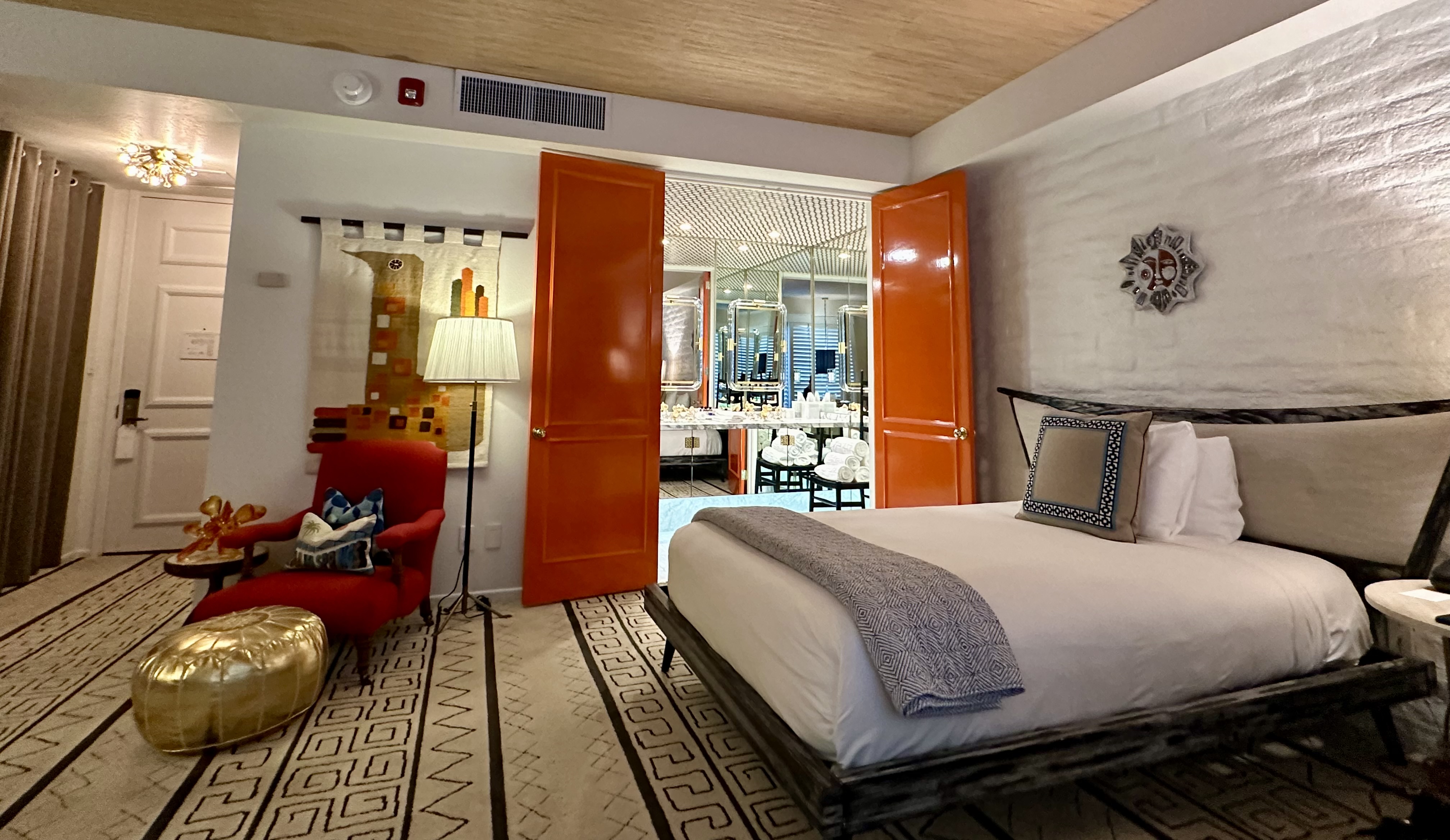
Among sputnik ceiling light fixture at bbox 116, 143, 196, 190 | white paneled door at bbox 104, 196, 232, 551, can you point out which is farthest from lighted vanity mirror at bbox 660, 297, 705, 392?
sputnik ceiling light fixture at bbox 116, 143, 196, 190

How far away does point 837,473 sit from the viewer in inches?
188

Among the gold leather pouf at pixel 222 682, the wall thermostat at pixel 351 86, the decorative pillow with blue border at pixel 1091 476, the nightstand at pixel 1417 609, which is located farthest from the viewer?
the wall thermostat at pixel 351 86

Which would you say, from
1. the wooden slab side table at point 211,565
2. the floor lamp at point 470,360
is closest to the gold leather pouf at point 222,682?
the wooden slab side table at point 211,565

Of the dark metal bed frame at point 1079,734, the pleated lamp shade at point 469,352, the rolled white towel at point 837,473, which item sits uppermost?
the pleated lamp shade at point 469,352

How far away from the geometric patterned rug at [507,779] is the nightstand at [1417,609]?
491mm

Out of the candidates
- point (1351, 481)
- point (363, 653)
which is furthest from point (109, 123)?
point (1351, 481)

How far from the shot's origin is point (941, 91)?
3.34 meters

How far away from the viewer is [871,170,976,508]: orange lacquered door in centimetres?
355

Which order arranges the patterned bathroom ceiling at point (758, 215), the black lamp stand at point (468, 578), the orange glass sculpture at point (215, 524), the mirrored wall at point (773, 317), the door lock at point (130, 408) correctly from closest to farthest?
the orange glass sculpture at point (215, 524)
the black lamp stand at point (468, 578)
the door lock at point (130, 408)
the patterned bathroom ceiling at point (758, 215)
the mirrored wall at point (773, 317)

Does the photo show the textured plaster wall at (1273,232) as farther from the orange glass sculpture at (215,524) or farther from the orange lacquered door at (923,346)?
the orange glass sculpture at (215,524)

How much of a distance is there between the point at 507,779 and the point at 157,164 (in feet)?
13.5

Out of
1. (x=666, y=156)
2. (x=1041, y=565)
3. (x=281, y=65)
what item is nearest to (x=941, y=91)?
Result: (x=666, y=156)

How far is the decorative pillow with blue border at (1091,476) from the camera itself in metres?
2.15

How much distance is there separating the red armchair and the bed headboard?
3444mm
